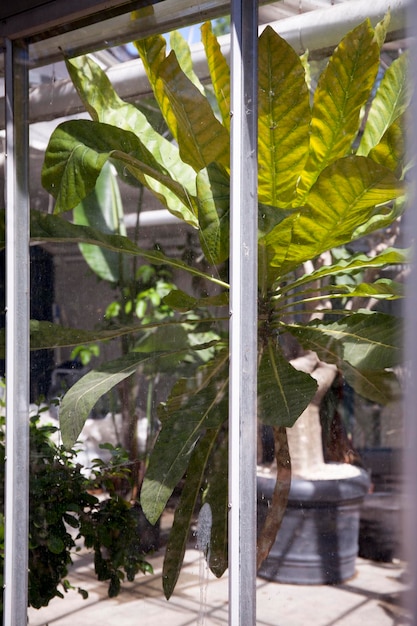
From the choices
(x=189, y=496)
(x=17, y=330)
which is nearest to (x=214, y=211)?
(x=189, y=496)

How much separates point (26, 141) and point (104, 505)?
3.46 feet

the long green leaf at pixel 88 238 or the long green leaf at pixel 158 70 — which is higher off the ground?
the long green leaf at pixel 158 70

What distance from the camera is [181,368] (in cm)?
181

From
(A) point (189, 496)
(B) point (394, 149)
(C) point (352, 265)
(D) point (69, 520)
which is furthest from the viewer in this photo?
(D) point (69, 520)

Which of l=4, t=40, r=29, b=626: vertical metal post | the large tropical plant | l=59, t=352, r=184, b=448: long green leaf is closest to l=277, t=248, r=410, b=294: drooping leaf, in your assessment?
the large tropical plant

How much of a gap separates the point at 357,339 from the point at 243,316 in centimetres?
29

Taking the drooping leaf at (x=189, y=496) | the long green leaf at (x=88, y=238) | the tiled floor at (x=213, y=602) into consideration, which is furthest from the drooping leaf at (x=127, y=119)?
the tiled floor at (x=213, y=602)

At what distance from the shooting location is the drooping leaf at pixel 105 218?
6.34 feet

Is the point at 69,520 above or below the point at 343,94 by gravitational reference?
below

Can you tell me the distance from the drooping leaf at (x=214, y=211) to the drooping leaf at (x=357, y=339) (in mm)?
254

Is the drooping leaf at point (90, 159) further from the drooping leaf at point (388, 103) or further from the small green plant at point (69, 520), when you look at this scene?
the small green plant at point (69, 520)

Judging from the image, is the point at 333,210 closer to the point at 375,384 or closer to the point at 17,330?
the point at 375,384

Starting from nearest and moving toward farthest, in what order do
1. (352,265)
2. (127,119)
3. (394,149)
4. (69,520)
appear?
(394,149) < (352,265) < (127,119) < (69,520)

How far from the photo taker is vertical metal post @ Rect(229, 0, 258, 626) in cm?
169
